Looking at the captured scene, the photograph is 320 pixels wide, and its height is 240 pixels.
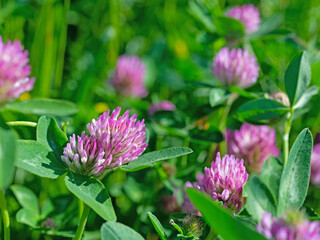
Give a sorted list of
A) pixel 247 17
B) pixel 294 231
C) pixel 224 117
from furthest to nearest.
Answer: pixel 247 17 → pixel 224 117 → pixel 294 231

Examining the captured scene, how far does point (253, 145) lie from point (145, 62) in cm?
110


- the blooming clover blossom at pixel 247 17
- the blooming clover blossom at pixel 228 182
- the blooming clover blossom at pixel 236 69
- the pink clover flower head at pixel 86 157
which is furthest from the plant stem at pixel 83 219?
the blooming clover blossom at pixel 247 17

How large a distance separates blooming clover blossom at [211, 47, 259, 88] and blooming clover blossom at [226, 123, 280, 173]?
0.42 feet

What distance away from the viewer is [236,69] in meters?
1.35

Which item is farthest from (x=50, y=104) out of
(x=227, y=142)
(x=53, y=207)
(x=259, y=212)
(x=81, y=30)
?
(x=81, y=30)

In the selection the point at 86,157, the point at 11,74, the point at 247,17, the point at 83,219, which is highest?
the point at 247,17

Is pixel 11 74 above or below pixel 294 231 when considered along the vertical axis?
above

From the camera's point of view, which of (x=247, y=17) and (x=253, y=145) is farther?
(x=247, y=17)

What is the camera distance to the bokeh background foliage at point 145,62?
4.54ft

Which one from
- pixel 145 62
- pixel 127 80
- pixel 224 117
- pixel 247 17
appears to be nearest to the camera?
pixel 224 117

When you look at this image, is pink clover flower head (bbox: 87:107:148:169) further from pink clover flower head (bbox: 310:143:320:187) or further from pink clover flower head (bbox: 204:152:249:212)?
pink clover flower head (bbox: 310:143:320:187)

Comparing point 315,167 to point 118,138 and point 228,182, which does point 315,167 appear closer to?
point 228,182

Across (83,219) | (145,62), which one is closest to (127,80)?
(145,62)

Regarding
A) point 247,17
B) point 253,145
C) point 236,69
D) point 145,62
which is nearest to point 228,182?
point 253,145
